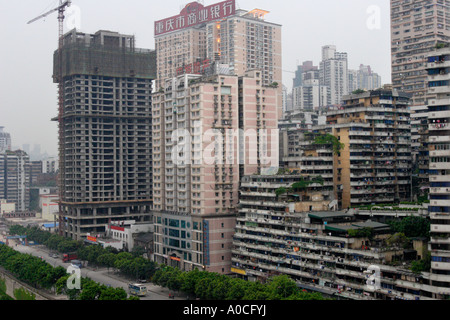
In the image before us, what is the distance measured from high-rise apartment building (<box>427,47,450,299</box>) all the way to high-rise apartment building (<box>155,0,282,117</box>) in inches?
2529

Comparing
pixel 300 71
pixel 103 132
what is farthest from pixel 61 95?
pixel 300 71

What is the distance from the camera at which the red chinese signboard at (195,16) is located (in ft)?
334

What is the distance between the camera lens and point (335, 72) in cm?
11550

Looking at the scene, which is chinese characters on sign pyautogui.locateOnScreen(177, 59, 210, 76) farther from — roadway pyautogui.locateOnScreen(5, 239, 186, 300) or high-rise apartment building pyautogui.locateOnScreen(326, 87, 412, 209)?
roadway pyautogui.locateOnScreen(5, 239, 186, 300)

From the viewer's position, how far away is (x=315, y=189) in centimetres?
5188

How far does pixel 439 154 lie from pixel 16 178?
101 meters

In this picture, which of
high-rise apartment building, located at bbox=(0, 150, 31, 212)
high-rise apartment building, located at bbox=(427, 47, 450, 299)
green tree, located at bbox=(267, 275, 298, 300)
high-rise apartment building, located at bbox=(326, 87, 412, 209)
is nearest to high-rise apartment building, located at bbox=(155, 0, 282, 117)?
high-rise apartment building, located at bbox=(0, 150, 31, 212)

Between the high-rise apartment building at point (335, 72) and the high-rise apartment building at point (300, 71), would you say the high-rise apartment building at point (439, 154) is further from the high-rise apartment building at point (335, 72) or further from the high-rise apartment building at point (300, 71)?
the high-rise apartment building at point (300, 71)

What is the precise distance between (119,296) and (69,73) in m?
52.9

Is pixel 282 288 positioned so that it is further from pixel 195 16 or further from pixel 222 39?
pixel 195 16

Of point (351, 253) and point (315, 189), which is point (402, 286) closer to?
point (351, 253)

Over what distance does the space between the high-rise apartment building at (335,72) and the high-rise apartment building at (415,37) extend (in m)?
33.3

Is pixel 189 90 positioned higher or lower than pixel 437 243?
higher
